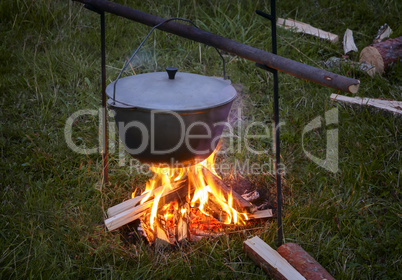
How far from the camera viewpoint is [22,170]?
10.2ft

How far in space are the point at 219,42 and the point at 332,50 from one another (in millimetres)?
2994

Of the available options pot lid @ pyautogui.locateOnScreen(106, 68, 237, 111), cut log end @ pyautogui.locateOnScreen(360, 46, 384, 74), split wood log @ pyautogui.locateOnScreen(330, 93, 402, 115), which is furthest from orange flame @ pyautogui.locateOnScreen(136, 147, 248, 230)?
cut log end @ pyautogui.locateOnScreen(360, 46, 384, 74)

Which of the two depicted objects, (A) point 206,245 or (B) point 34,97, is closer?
(A) point 206,245

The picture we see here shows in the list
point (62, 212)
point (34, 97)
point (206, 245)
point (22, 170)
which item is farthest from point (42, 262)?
point (34, 97)

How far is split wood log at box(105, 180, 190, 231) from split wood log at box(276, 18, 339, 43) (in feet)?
10.1

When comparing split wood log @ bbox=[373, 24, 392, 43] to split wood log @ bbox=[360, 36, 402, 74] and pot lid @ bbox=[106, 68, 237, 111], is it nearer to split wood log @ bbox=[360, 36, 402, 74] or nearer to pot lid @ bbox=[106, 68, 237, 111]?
split wood log @ bbox=[360, 36, 402, 74]

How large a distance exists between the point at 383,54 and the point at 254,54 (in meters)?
2.89

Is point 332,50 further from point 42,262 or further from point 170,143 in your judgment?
point 42,262

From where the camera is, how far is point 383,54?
4332mm

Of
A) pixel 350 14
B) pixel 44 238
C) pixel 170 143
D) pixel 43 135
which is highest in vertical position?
pixel 350 14

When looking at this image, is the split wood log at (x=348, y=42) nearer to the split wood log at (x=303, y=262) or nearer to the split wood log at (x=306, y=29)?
the split wood log at (x=306, y=29)

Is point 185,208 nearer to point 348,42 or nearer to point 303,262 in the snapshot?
point 303,262

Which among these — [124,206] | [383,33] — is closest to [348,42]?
[383,33]

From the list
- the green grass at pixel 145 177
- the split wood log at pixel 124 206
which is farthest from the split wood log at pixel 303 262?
the split wood log at pixel 124 206
